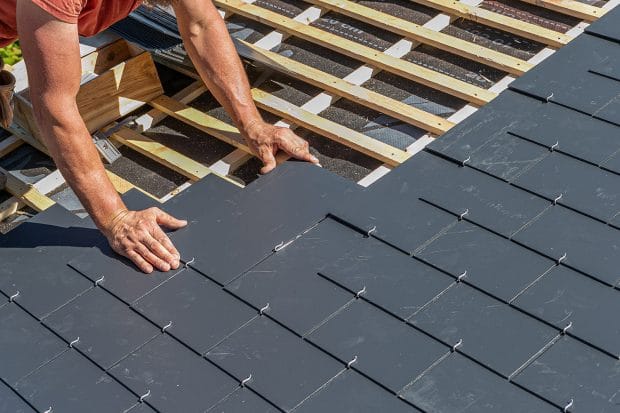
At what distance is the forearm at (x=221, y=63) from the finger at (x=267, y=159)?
0.54 feet

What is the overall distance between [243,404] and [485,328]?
89 centimetres

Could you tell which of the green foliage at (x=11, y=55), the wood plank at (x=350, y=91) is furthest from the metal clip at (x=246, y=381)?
the green foliage at (x=11, y=55)

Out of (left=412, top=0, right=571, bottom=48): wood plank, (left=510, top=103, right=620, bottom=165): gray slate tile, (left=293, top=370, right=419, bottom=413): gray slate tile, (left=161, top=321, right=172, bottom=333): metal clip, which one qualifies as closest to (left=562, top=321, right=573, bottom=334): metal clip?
(left=293, top=370, right=419, bottom=413): gray slate tile

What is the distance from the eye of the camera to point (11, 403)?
382cm

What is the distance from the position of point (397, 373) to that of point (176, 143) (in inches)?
90.1

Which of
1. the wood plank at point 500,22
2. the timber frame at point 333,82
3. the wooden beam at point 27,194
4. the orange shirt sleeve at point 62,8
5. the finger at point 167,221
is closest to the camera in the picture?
the orange shirt sleeve at point 62,8

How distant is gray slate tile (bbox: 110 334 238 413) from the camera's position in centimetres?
372

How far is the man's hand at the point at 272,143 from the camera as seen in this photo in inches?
192

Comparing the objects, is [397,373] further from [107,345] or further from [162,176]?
[162,176]

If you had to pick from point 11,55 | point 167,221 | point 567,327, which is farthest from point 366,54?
point 11,55

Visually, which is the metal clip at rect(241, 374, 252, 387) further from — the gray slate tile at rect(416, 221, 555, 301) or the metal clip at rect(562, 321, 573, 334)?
the metal clip at rect(562, 321, 573, 334)

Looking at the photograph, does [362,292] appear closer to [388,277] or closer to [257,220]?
[388,277]

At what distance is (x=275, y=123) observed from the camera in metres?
5.54

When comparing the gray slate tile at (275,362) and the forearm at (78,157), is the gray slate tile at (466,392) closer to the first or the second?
the gray slate tile at (275,362)
